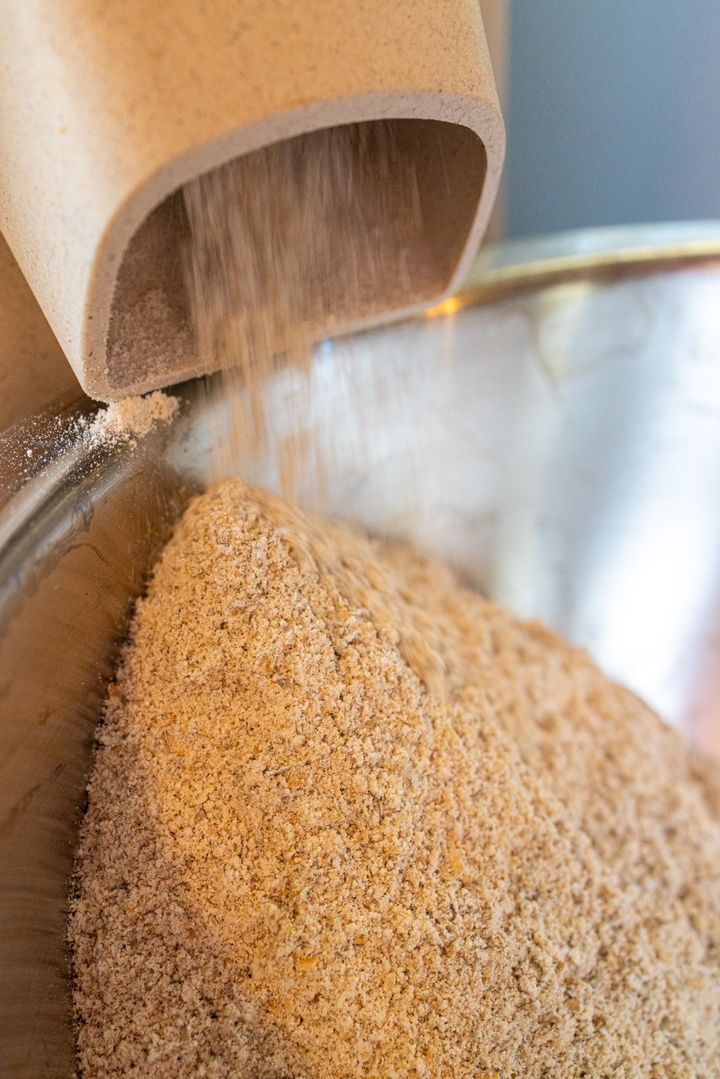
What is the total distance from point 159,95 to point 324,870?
338 millimetres

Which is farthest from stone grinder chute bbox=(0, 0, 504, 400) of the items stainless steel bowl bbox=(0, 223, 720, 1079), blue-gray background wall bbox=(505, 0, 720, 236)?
blue-gray background wall bbox=(505, 0, 720, 236)

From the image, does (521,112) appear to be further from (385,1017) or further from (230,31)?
(385,1017)

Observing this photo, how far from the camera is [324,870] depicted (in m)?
0.40

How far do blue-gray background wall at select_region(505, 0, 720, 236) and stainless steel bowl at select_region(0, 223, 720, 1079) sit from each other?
0.90 ft

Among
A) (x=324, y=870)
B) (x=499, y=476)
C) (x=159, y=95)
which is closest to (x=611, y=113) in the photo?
(x=499, y=476)

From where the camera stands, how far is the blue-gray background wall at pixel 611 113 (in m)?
0.84

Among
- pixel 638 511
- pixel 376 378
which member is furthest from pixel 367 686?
pixel 638 511

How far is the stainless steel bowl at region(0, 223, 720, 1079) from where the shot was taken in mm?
428

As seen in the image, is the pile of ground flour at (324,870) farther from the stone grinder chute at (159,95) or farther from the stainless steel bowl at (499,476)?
the stone grinder chute at (159,95)

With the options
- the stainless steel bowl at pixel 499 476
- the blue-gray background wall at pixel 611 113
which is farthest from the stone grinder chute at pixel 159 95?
the blue-gray background wall at pixel 611 113

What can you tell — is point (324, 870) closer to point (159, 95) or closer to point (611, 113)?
point (159, 95)

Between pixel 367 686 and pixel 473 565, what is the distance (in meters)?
0.29

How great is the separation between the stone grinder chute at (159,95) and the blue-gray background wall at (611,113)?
0.52 metres

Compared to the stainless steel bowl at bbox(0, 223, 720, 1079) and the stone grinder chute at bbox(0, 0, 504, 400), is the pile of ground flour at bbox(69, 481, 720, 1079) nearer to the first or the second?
the stainless steel bowl at bbox(0, 223, 720, 1079)
